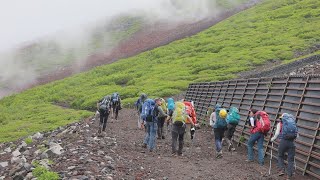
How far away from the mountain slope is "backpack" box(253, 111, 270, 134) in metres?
29.6

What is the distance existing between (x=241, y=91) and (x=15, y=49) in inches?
4795

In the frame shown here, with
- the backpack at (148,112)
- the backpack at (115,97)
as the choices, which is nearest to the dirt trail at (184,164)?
the backpack at (148,112)

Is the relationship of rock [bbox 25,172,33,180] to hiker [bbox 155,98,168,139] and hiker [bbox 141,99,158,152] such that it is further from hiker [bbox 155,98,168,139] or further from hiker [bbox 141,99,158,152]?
hiker [bbox 155,98,168,139]

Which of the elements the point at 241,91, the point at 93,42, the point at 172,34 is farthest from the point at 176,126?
the point at 93,42

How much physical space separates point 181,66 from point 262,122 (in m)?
61.5

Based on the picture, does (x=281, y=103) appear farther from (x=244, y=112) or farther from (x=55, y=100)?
(x=55, y=100)

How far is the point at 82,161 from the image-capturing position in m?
13.6

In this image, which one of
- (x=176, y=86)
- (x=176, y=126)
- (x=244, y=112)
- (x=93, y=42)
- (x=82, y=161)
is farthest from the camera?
(x=93, y=42)

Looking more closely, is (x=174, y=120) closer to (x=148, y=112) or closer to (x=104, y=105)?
(x=148, y=112)

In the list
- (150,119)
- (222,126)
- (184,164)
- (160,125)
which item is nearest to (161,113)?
(150,119)

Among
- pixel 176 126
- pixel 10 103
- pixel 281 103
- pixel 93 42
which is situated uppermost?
pixel 93 42

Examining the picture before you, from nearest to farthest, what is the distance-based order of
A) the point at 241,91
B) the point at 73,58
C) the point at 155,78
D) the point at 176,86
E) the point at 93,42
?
the point at 241,91 < the point at 176,86 < the point at 155,78 < the point at 73,58 < the point at 93,42

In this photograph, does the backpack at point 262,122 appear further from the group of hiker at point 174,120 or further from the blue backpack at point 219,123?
the group of hiker at point 174,120

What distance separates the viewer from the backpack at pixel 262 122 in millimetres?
15104
